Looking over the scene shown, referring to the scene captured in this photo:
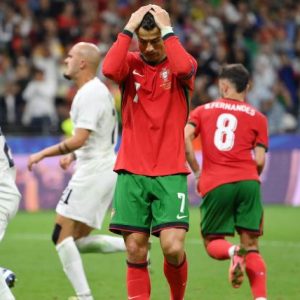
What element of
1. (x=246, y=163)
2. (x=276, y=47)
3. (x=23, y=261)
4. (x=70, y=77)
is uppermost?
(x=276, y=47)

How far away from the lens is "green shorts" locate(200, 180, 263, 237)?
8117 mm

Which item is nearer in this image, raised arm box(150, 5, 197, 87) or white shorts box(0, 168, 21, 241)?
raised arm box(150, 5, 197, 87)

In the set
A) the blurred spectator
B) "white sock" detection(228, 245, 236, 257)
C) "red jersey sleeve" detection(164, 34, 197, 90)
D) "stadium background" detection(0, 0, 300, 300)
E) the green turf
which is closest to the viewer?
"red jersey sleeve" detection(164, 34, 197, 90)

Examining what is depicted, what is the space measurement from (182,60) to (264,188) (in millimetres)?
11697

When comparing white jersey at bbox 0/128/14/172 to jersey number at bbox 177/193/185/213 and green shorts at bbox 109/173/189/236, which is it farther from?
jersey number at bbox 177/193/185/213

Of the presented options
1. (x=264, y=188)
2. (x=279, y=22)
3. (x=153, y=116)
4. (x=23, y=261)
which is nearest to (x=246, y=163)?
(x=153, y=116)

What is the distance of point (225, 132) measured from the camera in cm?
818

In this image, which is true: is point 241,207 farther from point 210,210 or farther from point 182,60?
point 182,60

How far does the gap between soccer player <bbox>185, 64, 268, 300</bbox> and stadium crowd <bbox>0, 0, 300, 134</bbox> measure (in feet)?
35.2

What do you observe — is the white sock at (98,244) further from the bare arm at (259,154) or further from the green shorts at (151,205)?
the green shorts at (151,205)

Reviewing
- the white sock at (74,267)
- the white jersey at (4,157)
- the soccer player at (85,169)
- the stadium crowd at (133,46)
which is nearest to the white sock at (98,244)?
the soccer player at (85,169)

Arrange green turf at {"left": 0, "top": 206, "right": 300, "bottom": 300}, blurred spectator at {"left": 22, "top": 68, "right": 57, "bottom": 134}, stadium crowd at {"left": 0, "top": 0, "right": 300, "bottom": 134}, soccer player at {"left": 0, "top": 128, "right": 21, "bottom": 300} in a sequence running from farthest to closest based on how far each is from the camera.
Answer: stadium crowd at {"left": 0, "top": 0, "right": 300, "bottom": 134} < blurred spectator at {"left": 22, "top": 68, "right": 57, "bottom": 134} < green turf at {"left": 0, "top": 206, "right": 300, "bottom": 300} < soccer player at {"left": 0, "top": 128, "right": 21, "bottom": 300}

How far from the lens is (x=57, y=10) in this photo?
70.9ft

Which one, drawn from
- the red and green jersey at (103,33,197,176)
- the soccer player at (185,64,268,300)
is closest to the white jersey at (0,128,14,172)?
the red and green jersey at (103,33,197,176)
